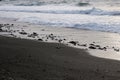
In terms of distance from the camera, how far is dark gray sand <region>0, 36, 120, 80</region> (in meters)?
6.26

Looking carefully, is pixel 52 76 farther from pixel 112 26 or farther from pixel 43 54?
pixel 112 26

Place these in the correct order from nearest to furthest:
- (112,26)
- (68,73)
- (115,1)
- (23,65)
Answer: (68,73), (23,65), (112,26), (115,1)

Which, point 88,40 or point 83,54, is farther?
point 88,40

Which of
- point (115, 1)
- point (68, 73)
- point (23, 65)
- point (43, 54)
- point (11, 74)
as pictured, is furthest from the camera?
point (115, 1)

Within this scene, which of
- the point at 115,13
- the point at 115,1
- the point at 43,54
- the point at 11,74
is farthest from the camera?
the point at 115,1

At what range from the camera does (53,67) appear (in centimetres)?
720

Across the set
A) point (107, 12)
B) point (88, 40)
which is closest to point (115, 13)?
point (107, 12)

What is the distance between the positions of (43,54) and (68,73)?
8.51 ft

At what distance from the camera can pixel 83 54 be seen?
9.75m

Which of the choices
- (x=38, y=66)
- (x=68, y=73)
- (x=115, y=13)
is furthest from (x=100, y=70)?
(x=115, y=13)

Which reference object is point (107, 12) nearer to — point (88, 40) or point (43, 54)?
point (88, 40)

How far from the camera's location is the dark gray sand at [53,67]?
20.5 ft

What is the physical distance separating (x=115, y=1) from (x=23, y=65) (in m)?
35.7

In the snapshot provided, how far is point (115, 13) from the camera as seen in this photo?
1040 inches
